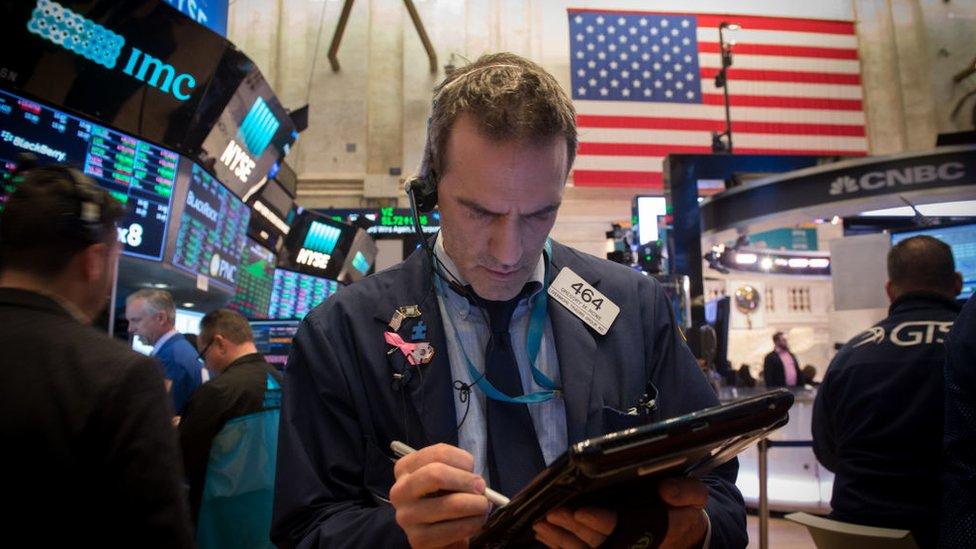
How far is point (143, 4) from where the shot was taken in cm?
386

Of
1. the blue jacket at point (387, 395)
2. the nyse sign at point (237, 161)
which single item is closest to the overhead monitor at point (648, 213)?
the nyse sign at point (237, 161)

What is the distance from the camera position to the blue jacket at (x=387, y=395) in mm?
1232

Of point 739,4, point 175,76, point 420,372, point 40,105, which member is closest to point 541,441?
point 420,372

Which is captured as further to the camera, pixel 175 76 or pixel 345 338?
pixel 175 76

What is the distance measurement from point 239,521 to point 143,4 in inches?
112

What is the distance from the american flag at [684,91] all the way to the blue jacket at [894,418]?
29.7 ft

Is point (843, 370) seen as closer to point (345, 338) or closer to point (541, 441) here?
point (541, 441)

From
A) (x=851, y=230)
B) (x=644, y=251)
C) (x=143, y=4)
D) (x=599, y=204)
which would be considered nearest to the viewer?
(x=143, y=4)

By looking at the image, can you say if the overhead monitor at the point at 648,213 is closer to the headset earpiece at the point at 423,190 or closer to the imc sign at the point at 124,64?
the imc sign at the point at 124,64

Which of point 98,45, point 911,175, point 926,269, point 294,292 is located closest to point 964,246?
point 911,175

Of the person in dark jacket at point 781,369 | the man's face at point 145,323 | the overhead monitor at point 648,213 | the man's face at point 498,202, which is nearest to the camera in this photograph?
the man's face at point 498,202

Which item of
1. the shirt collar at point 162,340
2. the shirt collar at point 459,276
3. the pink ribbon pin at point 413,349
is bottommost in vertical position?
the pink ribbon pin at point 413,349

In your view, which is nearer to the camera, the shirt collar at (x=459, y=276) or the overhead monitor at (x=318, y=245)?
the shirt collar at (x=459, y=276)

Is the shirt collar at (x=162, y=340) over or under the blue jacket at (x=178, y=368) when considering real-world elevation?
over
